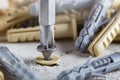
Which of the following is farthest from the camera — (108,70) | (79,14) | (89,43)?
(79,14)

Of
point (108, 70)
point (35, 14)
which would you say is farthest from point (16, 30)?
point (108, 70)

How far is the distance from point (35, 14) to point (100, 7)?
182 mm

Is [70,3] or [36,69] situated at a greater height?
[70,3]

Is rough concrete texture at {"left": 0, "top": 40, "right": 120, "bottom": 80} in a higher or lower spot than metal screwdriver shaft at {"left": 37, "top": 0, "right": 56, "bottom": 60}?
lower

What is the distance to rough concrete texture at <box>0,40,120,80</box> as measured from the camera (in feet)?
2.58

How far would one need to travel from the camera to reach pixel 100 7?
3.15ft

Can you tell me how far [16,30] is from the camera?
96 cm

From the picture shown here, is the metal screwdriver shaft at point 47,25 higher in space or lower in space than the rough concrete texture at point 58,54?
higher

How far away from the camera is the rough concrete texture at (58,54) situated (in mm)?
786

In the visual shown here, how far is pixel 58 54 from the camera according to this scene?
896 millimetres

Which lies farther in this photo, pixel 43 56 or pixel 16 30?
pixel 16 30

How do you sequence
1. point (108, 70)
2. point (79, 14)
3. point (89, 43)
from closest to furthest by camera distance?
1. point (108, 70)
2. point (89, 43)
3. point (79, 14)

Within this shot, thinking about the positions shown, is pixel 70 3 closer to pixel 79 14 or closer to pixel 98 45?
pixel 79 14

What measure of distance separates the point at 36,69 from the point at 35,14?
0.23m
